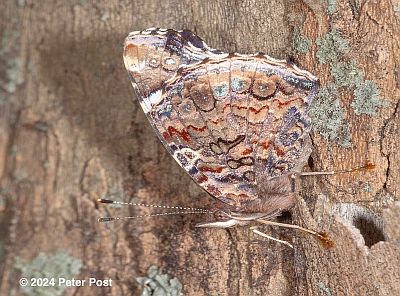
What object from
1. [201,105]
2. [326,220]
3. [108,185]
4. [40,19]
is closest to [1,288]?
[108,185]

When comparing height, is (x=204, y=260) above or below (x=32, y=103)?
below

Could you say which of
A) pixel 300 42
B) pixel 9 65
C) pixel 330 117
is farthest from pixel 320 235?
pixel 9 65

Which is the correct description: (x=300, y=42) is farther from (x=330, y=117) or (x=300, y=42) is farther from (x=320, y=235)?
(x=320, y=235)

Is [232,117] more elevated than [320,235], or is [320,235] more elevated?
[232,117]

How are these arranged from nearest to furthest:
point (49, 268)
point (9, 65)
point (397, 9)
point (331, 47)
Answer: point (397, 9), point (331, 47), point (49, 268), point (9, 65)

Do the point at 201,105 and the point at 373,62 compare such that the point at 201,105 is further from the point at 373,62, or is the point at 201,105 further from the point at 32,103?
the point at 32,103

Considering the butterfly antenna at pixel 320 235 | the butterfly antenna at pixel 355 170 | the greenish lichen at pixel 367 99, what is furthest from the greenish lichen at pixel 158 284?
Result: the greenish lichen at pixel 367 99
